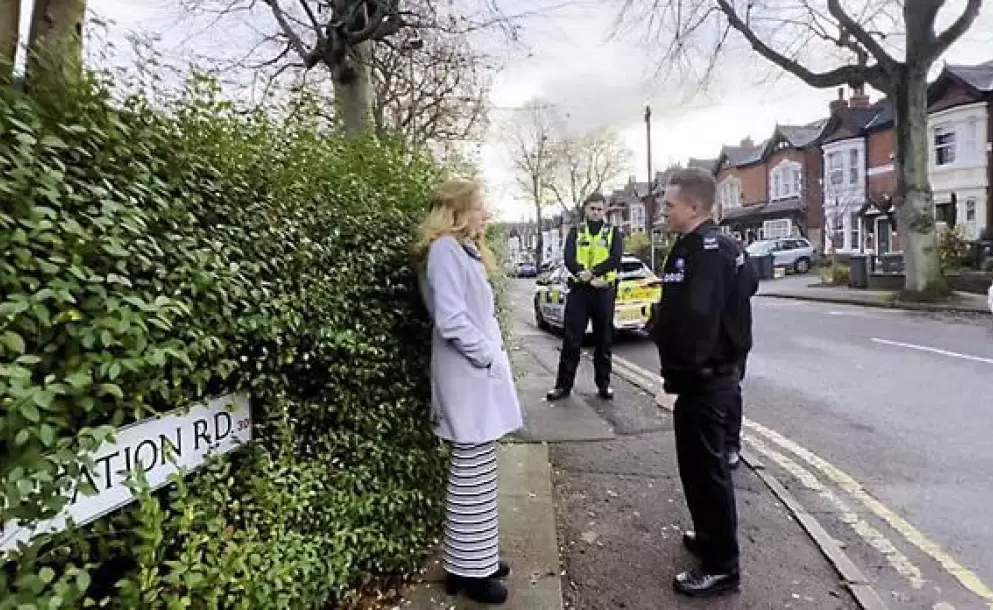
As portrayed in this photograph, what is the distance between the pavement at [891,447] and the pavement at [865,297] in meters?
4.08

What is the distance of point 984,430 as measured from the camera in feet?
19.8

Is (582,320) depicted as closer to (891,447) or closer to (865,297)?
(891,447)

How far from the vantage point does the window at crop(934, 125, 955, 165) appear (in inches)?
1277

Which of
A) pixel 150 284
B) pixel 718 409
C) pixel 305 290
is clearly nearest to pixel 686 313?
pixel 718 409

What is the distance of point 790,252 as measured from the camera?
37.7 meters

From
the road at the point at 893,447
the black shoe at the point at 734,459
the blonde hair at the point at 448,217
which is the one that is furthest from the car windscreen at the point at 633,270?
the blonde hair at the point at 448,217

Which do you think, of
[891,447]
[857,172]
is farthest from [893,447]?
[857,172]

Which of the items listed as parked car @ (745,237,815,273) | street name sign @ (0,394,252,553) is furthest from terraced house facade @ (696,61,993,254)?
street name sign @ (0,394,252,553)

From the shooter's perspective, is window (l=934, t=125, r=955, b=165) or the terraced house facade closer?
the terraced house facade

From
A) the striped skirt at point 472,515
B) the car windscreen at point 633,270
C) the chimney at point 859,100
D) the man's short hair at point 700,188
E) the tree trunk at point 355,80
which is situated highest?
the chimney at point 859,100

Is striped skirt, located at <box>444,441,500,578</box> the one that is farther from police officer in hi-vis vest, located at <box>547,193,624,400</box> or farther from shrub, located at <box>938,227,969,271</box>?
shrub, located at <box>938,227,969,271</box>

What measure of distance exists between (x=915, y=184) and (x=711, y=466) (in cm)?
1870

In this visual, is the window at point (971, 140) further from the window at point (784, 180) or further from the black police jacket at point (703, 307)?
the black police jacket at point (703, 307)

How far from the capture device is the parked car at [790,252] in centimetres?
3741
